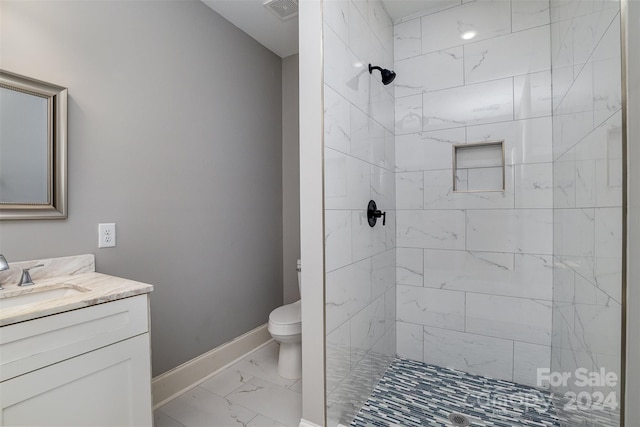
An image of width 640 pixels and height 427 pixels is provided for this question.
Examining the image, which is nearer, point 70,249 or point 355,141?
point 70,249

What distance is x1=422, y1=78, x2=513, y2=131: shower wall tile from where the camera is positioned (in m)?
2.08

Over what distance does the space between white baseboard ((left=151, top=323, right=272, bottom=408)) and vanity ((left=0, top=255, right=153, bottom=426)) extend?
0.69m

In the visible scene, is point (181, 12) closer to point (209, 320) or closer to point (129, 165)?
point (129, 165)

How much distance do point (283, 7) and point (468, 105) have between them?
4.90 ft

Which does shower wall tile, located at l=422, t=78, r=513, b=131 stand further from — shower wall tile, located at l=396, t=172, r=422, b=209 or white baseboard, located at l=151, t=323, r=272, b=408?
white baseboard, located at l=151, t=323, r=272, b=408

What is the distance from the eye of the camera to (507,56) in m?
2.07

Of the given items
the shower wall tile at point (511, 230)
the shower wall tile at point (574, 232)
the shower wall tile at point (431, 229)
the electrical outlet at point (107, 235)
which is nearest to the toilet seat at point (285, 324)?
the shower wall tile at point (431, 229)

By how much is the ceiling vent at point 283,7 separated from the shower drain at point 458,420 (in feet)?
9.18

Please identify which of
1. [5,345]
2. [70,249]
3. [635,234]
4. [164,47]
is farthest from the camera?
[164,47]

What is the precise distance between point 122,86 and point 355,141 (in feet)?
4.41

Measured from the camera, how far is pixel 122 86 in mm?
1722

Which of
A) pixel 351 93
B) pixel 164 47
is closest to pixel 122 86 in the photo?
pixel 164 47

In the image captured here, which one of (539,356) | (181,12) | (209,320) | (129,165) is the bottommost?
(539,356)

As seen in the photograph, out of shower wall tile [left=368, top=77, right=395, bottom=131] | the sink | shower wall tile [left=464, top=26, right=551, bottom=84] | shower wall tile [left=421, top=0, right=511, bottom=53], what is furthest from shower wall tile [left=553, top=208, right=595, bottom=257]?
the sink
